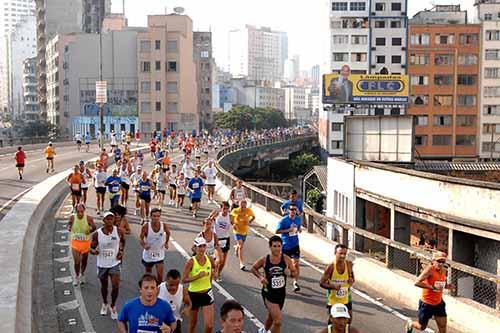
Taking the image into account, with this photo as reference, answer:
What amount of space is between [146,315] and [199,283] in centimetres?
253

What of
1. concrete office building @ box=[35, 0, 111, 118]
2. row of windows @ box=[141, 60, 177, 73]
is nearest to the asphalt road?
row of windows @ box=[141, 60, 177, 73]

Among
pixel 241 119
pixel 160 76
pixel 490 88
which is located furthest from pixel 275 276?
pixel 241 119

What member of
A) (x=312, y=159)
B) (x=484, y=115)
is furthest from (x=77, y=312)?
(x=312, y=159)

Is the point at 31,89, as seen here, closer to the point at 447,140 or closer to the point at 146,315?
the point at 447,140

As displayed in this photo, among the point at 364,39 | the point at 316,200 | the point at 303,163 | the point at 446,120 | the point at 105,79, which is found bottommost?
the point at 303,163

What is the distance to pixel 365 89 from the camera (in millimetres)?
57188

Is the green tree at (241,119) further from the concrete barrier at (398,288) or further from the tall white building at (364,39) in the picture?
the concrete barrier at (398,288)

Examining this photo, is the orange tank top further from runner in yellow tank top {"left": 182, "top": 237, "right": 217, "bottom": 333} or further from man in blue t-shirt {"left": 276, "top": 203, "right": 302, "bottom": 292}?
man in blue t-shirt {"left": 276, "top": 203, "right": 302, "bottom": 292}

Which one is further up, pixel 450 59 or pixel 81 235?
pixel 450 59

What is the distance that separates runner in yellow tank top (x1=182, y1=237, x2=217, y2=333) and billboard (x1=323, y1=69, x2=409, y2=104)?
158ft

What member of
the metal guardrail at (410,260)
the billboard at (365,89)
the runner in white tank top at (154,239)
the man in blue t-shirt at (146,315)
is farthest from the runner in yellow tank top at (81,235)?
the billboard at (365,89)

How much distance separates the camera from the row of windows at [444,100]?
82.9m

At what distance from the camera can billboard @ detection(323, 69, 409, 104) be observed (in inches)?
2199

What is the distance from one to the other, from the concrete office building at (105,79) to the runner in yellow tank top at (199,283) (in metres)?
99.8
